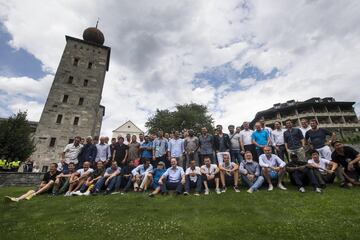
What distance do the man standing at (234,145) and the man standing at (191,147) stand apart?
1.62 meters

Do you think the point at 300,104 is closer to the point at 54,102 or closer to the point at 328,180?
the point at 328,180

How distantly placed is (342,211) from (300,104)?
1817 inches

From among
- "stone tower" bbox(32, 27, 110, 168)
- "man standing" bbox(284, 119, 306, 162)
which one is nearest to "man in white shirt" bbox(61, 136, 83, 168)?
"man standing" bbox(284, 119, 306, 162)

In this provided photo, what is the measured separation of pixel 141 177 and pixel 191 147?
2.63m

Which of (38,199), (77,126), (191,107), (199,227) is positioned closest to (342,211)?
(199,227)

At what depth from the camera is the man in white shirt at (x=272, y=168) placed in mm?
6918

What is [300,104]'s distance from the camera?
43656 mm

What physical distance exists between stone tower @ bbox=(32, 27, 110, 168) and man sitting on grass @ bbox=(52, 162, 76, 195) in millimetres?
17327

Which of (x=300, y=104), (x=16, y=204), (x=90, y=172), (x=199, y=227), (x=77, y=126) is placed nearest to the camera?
(x=199, y=227)

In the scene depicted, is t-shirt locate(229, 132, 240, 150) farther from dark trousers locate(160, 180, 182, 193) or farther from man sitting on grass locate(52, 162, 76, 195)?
man sitting on grass locate(52, 162, 76, 195)

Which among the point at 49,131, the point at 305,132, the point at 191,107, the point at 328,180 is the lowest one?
the point at 328,180

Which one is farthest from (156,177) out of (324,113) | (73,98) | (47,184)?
(324,113)

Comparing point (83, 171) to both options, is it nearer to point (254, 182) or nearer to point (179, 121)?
point (254, 182)

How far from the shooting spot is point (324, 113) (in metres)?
43.6
